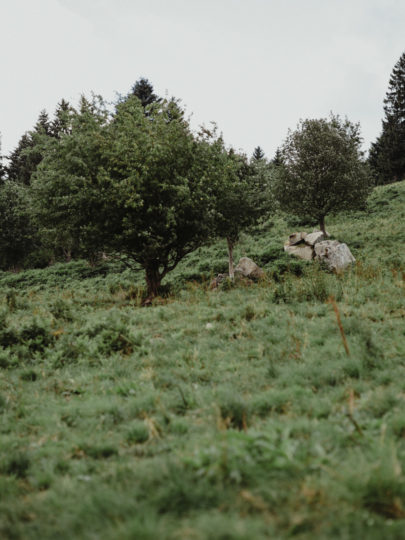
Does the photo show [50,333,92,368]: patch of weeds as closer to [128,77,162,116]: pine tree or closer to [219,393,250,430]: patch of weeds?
[219,393,250,430]: patch of weeds

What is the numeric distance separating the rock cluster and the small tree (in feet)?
9.76

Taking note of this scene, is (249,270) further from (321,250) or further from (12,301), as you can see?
(12,301)

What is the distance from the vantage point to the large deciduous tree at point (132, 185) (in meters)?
14.7

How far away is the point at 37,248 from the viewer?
40.7 m

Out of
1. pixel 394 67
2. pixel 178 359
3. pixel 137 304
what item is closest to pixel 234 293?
pixel 137 304

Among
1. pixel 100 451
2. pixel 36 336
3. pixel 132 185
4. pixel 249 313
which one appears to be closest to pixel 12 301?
pixel 36 336

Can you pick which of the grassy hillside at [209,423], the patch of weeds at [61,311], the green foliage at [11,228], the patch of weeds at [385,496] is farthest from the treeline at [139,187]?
the green foliage at [11,228]

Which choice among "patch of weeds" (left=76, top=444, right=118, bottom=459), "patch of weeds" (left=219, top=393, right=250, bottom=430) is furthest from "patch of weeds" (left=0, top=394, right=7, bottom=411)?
"patch of weeds" (left=219, top=393, right=250, bottom=430)

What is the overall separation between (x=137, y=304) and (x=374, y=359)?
31.7 ft

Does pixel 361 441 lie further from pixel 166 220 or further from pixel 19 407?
pixel 166 220

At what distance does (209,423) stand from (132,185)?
11.9m

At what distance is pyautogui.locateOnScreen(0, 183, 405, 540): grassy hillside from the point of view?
8.70ft

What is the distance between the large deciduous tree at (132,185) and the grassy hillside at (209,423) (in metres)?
5.74

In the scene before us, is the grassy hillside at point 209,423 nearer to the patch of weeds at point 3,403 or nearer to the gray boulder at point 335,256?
the patch of weeds at point 3,403
